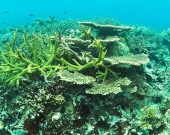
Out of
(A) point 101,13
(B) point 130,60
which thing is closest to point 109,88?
(B) point 130,60

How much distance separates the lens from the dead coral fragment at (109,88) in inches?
153

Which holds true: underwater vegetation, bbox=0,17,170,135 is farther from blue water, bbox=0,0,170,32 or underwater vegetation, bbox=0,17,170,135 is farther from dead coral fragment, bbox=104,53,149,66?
blue water, bbox=0,0,170,32

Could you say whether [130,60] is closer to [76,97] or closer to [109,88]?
[109,88]

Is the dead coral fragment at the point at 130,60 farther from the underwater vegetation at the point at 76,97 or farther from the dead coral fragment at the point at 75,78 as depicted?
the dead coral fragment at the point at 75,78

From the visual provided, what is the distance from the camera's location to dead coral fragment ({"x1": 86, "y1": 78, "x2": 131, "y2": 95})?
388 centimetres

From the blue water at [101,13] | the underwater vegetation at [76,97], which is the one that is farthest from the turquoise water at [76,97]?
the blue water at [101,13]

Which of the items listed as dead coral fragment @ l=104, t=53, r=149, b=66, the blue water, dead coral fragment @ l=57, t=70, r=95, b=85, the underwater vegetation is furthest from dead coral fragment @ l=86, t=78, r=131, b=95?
the blue water

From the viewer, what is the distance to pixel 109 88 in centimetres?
396

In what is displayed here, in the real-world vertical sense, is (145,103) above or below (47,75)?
below

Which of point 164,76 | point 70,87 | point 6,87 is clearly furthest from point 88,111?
point 164,76

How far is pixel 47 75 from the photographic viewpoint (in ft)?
13.7

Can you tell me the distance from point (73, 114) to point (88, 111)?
0.98ft

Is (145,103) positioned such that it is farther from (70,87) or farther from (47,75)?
(47,75)

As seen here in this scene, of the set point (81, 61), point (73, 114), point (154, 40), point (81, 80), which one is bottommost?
point (73, 114)
